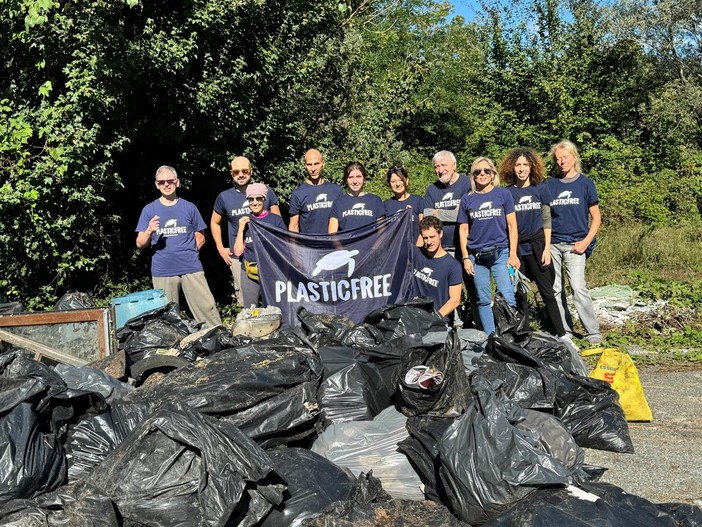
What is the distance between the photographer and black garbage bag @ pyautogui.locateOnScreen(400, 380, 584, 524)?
159 inches

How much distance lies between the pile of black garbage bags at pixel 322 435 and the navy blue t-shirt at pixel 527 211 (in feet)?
5.69

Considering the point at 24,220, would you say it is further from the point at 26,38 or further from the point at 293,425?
the point at 293,425

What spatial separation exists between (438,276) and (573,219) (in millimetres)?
1662

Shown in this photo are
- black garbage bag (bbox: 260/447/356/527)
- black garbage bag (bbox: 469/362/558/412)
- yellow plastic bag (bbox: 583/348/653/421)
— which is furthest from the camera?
yellow plastic bag (bbox: 583/348/653/421)

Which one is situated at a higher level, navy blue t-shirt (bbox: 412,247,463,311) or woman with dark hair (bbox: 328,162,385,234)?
woman with dark hair (bbox: 328,162,385,234)

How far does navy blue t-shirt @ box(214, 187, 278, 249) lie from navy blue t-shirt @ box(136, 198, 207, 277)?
1.22 feet

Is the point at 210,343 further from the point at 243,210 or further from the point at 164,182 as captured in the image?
the point at 164,182

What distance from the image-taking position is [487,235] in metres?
7.42

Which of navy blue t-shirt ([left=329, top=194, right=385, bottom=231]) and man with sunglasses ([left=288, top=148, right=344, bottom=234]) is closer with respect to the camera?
navy blue t-shirt ([left=329, top=194, right=385, bottom=231])

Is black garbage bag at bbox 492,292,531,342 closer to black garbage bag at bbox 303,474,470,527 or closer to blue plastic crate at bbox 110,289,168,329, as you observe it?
black garbage bag at bbox 303,474,470,527

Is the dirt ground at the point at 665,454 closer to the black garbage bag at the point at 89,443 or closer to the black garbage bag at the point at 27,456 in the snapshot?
the black garbage bag at the point at 89,443

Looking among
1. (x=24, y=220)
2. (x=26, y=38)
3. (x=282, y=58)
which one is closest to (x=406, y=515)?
(x=24, y=220)

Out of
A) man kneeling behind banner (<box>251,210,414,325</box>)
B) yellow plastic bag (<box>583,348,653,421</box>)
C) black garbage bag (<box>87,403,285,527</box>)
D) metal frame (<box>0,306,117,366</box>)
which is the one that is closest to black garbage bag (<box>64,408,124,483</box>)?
black garbage bag (<box>87,403,285,527</box>)

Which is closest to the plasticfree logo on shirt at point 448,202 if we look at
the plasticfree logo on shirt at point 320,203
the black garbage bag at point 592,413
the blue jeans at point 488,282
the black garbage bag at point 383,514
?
the blue jeans at point 488,282
